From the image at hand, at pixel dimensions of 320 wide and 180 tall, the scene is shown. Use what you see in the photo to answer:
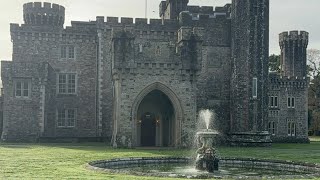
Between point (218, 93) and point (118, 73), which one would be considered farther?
point (218, 93)

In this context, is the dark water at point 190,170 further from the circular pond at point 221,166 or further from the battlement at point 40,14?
the battlement at point 40,14

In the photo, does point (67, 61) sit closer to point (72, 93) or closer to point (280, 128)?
point (72, 93)

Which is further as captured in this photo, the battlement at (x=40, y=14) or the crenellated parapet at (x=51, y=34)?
the battlement at (x=40, y=14)

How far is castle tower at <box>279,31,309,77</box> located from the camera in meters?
65.2

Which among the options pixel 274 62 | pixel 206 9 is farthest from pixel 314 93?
pixel 206 9

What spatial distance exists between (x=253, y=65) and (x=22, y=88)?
789 inches

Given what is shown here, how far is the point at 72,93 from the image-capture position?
48.7 m

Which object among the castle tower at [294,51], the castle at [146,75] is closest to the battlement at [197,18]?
Answer: the castle at [146,75]

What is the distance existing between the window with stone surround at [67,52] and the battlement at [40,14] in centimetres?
327

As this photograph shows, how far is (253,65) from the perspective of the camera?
1722 inches

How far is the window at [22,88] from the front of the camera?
148 feet

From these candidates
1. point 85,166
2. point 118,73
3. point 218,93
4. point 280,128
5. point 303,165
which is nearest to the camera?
point 85,166

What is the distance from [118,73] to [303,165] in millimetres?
17546

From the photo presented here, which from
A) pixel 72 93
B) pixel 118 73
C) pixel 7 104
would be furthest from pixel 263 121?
pixel 7 104
